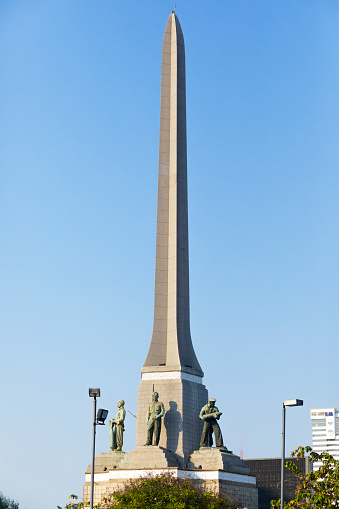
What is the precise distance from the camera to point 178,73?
5359 centimetres

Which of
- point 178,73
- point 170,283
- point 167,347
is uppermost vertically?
point 178,73

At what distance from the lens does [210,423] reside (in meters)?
44.7

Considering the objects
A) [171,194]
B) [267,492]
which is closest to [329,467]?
[171,194]

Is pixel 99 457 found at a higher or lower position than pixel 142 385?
lower

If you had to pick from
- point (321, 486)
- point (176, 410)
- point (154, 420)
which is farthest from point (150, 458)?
point (321, 486)

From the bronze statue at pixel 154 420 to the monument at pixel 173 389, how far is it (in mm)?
51

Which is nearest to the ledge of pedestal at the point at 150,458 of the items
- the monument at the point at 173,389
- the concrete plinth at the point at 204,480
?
the monument at the point at 173,389

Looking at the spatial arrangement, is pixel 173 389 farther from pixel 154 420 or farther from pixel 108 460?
pixel 108 460

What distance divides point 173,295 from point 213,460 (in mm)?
9571

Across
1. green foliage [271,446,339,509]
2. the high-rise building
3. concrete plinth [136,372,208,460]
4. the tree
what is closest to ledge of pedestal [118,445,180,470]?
concrete plinth [136,372,208,460]

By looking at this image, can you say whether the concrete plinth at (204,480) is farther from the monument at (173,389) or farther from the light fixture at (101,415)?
the light fixture at (101,415)

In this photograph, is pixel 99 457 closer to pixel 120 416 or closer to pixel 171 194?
pixel 120 416

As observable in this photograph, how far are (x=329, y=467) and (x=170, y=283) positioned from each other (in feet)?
53.2

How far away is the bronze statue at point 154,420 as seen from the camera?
4403cm
